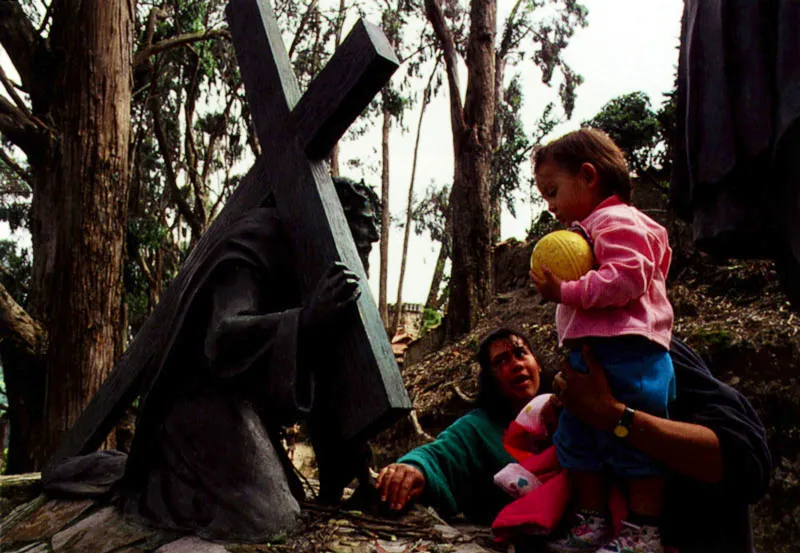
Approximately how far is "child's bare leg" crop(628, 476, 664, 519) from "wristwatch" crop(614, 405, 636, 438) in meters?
0.17

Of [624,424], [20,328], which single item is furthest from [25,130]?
[624,424]

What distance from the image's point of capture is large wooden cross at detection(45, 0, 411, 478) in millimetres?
2268

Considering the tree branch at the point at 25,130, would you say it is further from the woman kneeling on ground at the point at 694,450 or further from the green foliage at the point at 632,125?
the green foliage at the point at 632,125

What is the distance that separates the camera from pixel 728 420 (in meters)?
2.08

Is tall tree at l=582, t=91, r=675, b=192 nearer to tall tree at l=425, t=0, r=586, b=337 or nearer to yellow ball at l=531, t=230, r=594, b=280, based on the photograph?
tall tree at l=425, t=0, r=586, b=337

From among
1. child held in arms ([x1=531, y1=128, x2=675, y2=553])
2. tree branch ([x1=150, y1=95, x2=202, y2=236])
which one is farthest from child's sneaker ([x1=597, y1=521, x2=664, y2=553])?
tree branch ([x1=150, y1=95, x2=202, y2=236])

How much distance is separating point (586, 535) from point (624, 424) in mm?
389

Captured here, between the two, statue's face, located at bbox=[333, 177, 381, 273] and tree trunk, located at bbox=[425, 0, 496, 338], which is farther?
tree trunk, located at bbox=[425, 0, 496, 338]

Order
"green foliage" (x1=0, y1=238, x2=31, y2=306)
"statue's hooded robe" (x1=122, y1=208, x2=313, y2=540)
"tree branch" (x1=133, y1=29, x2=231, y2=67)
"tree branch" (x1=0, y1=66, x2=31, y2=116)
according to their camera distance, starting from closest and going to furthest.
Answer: "statue's hooded robe" (x1=122, y1=208, x2=313, y2=540) → "tree branch" (x1=0, y1=66, x2=31, y2=116) → "tree branch" (x1=133, y1=29, x2=231, y2=67) → "green foliage" (x1=0, y1=238, x2=31, y2=306)

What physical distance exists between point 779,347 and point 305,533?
154 inches

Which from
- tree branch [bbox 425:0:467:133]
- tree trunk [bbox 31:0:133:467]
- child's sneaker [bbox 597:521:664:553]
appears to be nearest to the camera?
child's sneaker [bbox 597:521:664:553]

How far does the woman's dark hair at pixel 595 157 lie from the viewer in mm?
2203

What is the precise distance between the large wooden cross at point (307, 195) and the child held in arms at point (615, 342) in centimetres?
60

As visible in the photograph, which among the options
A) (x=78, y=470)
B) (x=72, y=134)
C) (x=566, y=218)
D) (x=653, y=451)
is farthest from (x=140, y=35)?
(x=653, y=451)
